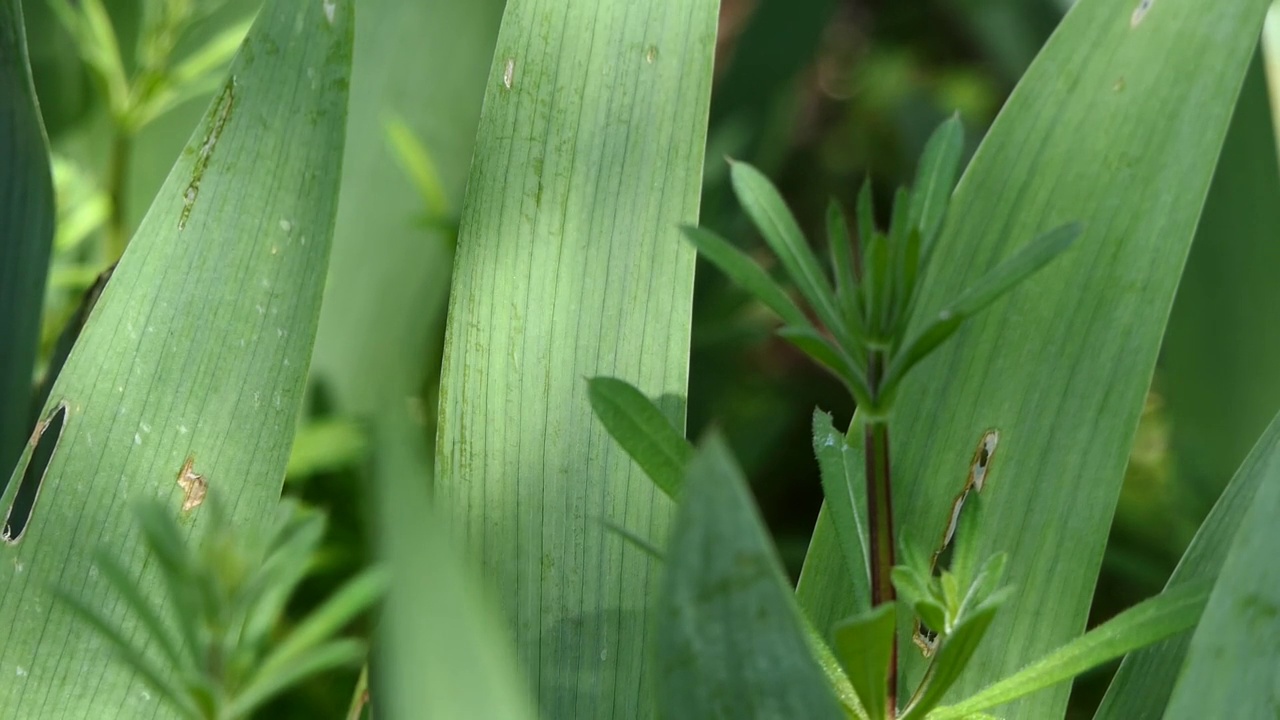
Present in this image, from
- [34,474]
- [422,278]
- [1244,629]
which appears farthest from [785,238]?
[422,278]

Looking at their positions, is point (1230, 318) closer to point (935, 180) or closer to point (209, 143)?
point (935, 180)

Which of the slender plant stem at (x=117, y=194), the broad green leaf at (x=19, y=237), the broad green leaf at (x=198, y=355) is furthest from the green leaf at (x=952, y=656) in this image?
the slender plant stem at (x=117, y=194)

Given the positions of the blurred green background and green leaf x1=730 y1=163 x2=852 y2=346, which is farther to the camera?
the blurred green background

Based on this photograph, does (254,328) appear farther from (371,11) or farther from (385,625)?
(371,11)

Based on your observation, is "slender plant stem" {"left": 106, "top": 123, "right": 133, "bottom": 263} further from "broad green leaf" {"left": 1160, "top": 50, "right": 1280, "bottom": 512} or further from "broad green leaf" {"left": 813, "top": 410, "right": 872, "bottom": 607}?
"broad green leaf" {"left": 1160, "top": 50, "right": 1280, "bottom": 512}

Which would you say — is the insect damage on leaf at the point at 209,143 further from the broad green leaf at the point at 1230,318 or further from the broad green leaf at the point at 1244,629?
the broad green leaf at the point at 1230,318

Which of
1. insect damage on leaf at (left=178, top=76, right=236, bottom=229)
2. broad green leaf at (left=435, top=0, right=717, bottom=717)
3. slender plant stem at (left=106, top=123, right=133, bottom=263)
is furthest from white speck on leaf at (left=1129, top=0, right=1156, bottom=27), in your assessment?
slender plant stem at (left=106, top=123, right=133, bottom=263)
